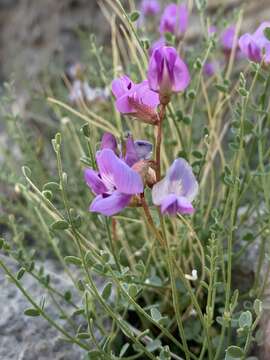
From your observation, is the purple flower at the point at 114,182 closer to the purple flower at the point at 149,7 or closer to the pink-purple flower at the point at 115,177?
the pink-purple flower at the point at 115,177

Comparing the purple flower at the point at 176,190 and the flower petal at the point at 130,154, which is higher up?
the flower petal at the point at 130,154

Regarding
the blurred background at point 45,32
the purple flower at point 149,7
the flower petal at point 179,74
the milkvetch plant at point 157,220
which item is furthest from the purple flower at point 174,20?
the blurred background at point 45,32

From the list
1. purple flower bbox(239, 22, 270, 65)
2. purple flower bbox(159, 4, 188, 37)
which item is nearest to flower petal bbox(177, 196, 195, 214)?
purple flower bbox(239, 22, 270, 65)

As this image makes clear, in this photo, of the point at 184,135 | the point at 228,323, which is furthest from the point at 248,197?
the point at 228,323

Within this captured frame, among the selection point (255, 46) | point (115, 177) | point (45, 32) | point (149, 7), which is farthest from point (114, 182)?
point (45, 32)

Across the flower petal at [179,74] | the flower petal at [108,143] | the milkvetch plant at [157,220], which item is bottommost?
the milkvetch plant at [157,220]

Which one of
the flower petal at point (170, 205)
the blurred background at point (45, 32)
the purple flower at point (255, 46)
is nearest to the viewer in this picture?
the flower petal at point (170, 205)

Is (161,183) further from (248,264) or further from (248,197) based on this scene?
(248,197)
